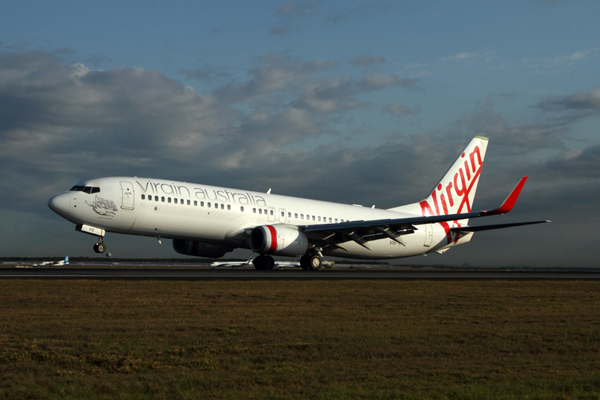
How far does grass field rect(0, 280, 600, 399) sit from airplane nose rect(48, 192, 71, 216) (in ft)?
52.4

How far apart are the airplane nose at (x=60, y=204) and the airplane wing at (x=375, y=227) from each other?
13681 mm

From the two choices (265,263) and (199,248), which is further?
(199,248)

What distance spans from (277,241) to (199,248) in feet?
22.6

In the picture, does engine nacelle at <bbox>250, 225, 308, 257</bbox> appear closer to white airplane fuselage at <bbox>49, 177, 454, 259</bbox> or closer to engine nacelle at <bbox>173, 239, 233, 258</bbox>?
white airplane fuselage at <bbox>49, 177, 454, 259</bbox>

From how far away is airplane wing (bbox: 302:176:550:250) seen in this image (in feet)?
113

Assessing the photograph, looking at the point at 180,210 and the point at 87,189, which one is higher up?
the point at 87,189

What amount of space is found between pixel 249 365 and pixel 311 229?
91.4 feet

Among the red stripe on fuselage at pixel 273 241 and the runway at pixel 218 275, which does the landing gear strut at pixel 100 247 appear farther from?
the red stripe on fuselage at pixel 273 241

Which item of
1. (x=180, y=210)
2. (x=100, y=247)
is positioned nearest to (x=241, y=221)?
(x=180, y=210)

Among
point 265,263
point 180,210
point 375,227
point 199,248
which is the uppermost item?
point 180,210

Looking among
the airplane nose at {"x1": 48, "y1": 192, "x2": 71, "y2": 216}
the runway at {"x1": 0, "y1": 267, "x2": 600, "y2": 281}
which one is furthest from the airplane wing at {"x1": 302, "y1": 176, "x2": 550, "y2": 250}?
the airplane nose at {"x1": 48, "y1": 192, "x2": 71, "y2": 216}

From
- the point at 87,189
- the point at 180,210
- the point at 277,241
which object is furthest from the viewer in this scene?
the point at 277,241

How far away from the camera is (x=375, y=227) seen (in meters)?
35.7

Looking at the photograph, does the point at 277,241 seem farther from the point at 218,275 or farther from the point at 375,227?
the point at 218,275
